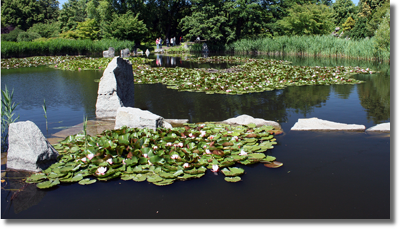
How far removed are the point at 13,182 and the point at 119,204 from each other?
1.49 meters

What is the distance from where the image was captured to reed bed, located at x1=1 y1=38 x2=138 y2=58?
24.7 m

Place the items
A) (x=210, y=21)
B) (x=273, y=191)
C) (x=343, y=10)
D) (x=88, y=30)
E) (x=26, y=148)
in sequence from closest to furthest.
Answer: (x=273, y=191) → (x=26, y=148) → (x=210, y=21) → (x=88, y=30) → (x=343, y=10)

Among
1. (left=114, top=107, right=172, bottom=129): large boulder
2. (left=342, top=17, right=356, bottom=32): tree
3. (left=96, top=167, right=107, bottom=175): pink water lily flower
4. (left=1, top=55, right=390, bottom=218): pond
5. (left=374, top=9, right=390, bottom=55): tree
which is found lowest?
(left=1, top=55, right=390, bottom=218): pond

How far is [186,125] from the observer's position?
19.7ft

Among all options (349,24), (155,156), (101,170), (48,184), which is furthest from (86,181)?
(349,24)

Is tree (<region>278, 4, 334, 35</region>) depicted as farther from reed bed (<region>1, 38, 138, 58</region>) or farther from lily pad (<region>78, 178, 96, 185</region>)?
lily pad (<region>78, 178, 96, 185</region>)

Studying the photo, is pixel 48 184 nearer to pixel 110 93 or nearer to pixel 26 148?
pixel 26 148

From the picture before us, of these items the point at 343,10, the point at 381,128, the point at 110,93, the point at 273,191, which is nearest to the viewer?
the point at 273,191

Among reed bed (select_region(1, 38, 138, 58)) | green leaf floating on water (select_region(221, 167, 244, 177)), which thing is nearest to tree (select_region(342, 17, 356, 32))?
reed bed (select_region(1, 38, 138, 58))

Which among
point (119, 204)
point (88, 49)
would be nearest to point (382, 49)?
point (119, 204)

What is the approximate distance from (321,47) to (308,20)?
10.9m

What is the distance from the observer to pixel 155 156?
411 centimetres

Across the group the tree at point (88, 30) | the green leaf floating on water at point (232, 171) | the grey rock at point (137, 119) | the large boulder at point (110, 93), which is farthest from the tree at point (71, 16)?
the green leaf floating on water at point (232, 171)

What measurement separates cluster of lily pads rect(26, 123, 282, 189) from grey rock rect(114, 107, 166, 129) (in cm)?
19
